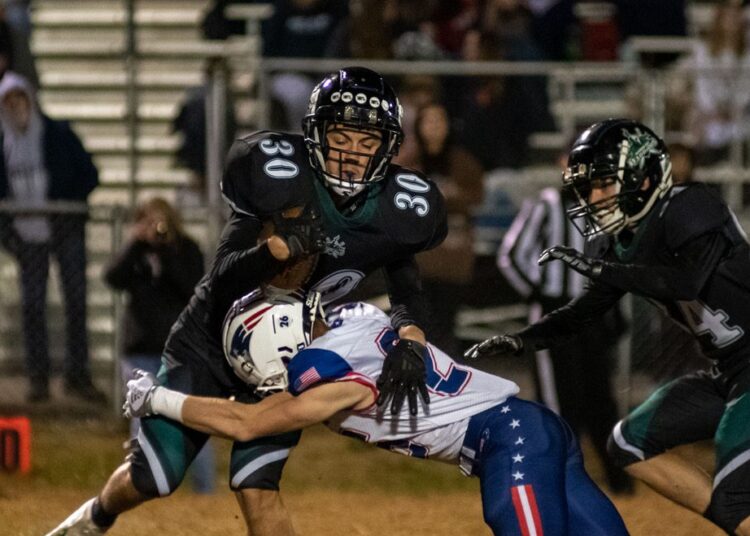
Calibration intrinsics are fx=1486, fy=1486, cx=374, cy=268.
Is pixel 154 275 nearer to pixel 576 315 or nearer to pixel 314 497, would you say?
pixel 314 497

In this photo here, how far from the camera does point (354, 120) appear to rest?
527 centimetres

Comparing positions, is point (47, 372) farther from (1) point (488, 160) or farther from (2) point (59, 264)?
(1) point (488, 160)

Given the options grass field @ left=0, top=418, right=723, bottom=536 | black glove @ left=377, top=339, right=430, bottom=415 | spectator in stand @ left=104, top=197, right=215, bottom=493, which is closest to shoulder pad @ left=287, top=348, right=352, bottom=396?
black glove @ left=377, top=339, right=430, bottom=415

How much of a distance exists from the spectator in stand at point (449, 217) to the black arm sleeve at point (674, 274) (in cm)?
354

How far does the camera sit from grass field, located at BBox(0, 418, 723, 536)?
6969 millimetres

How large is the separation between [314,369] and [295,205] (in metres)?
0.71

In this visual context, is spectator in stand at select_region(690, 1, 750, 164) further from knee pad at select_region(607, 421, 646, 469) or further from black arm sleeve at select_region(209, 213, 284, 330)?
black arm sleeve at select_region(209, 213, 284, 330)

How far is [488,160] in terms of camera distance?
9562mm

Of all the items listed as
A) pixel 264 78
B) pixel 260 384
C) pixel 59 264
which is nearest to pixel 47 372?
pixel 59 264

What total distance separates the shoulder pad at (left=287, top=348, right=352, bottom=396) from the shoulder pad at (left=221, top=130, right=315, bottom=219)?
0.62 metres

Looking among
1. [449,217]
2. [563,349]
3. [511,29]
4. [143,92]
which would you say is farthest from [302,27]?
[563,349]

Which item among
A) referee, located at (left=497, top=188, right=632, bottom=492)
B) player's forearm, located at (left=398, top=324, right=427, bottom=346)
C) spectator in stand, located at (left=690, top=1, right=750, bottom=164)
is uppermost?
spectator in stand, located at (left=690, top=1, right=750, bottom=164)

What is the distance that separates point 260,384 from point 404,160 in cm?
424

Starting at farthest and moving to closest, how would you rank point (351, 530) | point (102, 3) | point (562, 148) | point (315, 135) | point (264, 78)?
1. point (102, 3)
2. point (562, 148)
3. point (264, 78)
4. point (351, 530)
5. point (315, 135)
